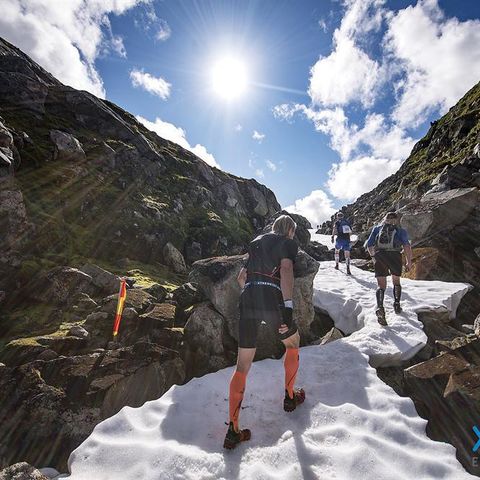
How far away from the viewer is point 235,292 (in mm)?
10062

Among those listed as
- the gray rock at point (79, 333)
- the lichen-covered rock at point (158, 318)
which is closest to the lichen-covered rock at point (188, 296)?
the lichen-covered rock at point (158, 318)

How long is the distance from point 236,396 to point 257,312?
5.01 ft

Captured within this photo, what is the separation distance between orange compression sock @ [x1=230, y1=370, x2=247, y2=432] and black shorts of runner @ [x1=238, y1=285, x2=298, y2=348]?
1.85 ft

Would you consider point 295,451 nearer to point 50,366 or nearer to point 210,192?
point 50,366

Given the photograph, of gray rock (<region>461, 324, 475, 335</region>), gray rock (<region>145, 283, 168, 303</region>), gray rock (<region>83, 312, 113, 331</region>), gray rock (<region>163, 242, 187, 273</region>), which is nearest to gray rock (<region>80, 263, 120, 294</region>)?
gray rock (<region>145, 283, 168, 303</region>)

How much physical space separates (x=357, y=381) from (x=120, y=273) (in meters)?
25.2

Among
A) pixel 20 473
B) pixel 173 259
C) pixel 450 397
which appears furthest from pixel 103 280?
pixel 173 259

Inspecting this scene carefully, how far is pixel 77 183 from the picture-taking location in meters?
38.2

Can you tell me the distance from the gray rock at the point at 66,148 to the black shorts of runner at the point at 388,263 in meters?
41.1

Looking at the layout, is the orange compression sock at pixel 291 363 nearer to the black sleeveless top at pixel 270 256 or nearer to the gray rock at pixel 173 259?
the black sleeveless top at pixel 270 256

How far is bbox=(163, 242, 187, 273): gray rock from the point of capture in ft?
122

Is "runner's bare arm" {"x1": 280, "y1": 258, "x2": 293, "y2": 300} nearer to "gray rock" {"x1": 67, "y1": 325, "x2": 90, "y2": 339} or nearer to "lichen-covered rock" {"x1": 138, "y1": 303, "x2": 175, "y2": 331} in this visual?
"lichen-covered rock" {"x1": 138, "y1": 303, "x2": 175, "y2": 331}

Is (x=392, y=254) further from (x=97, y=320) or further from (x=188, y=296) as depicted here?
(x=97, y=320)

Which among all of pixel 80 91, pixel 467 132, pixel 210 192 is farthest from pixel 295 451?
pixel 467 132
